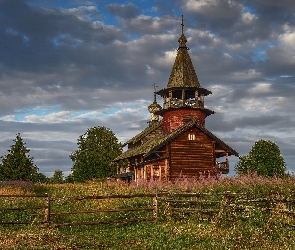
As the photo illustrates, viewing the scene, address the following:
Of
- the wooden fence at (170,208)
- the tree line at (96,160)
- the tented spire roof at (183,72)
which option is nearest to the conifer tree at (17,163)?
the tree line at (96,160)

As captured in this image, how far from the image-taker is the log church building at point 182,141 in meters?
39.4

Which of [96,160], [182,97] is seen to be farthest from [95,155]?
[182,97]

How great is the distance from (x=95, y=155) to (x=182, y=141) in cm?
3091

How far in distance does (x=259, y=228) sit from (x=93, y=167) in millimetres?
54534

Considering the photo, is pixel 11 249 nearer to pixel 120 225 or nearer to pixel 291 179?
pixel 120 225

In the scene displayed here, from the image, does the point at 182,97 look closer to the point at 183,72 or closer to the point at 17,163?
the point at 183,72

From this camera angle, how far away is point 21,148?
5269cm

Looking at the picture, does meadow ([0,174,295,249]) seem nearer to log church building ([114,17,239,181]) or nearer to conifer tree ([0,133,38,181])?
log church building ([114,17,239,181])

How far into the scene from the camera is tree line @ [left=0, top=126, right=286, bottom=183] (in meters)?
42.3

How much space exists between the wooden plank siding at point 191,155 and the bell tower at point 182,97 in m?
3.48

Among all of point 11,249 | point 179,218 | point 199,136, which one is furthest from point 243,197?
point 199,136

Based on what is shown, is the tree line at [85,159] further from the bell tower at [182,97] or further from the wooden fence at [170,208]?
the wooden fence at [170,208]

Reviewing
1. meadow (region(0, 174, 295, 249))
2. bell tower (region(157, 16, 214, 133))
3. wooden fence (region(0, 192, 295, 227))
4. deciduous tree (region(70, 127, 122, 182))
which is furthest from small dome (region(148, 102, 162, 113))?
meadow (region(0, 174, 295, 249))

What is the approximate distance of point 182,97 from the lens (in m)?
43.5
